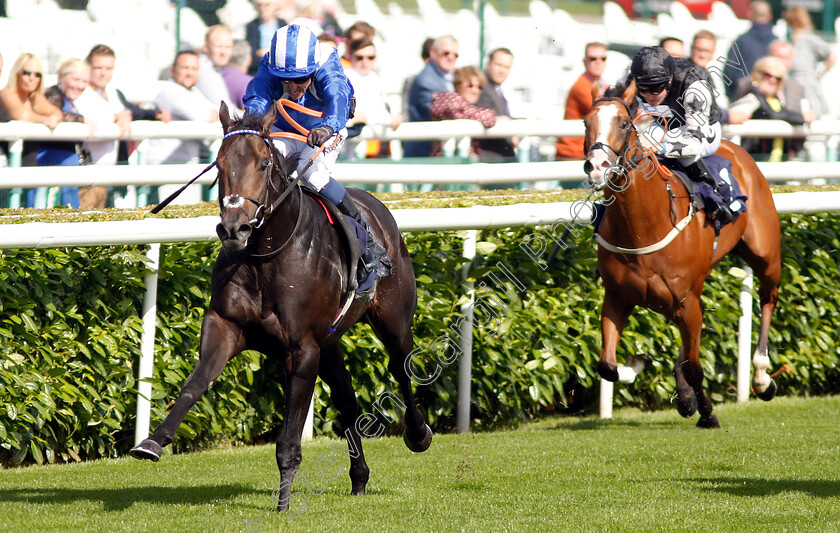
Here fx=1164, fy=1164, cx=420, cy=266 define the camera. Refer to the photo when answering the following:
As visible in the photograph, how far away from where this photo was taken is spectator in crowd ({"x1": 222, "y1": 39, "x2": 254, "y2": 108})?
8484mm

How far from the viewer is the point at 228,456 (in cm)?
607

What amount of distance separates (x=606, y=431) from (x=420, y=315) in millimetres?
1312

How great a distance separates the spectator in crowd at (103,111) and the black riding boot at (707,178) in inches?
133

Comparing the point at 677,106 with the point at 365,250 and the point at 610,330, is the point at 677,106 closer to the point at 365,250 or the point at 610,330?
the point at 610,330

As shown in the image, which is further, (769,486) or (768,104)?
(768,104)

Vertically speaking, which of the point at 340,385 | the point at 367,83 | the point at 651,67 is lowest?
the point at 340,385

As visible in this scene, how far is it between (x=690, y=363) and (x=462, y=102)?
288 centimetres

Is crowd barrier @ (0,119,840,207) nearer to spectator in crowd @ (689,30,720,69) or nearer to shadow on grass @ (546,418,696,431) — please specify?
spectator in crowd @ (689,30,720,69)

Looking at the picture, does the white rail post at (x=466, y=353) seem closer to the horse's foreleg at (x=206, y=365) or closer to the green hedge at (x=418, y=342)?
the green hedge at (x=418, y=342)

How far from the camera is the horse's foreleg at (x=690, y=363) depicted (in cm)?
639

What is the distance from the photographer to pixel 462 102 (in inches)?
334

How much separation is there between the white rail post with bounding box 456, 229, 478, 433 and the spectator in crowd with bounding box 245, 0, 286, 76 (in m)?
2.75

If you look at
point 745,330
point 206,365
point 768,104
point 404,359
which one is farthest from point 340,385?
point 768,104

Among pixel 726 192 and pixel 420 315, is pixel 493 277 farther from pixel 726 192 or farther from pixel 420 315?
pixel 726 192
